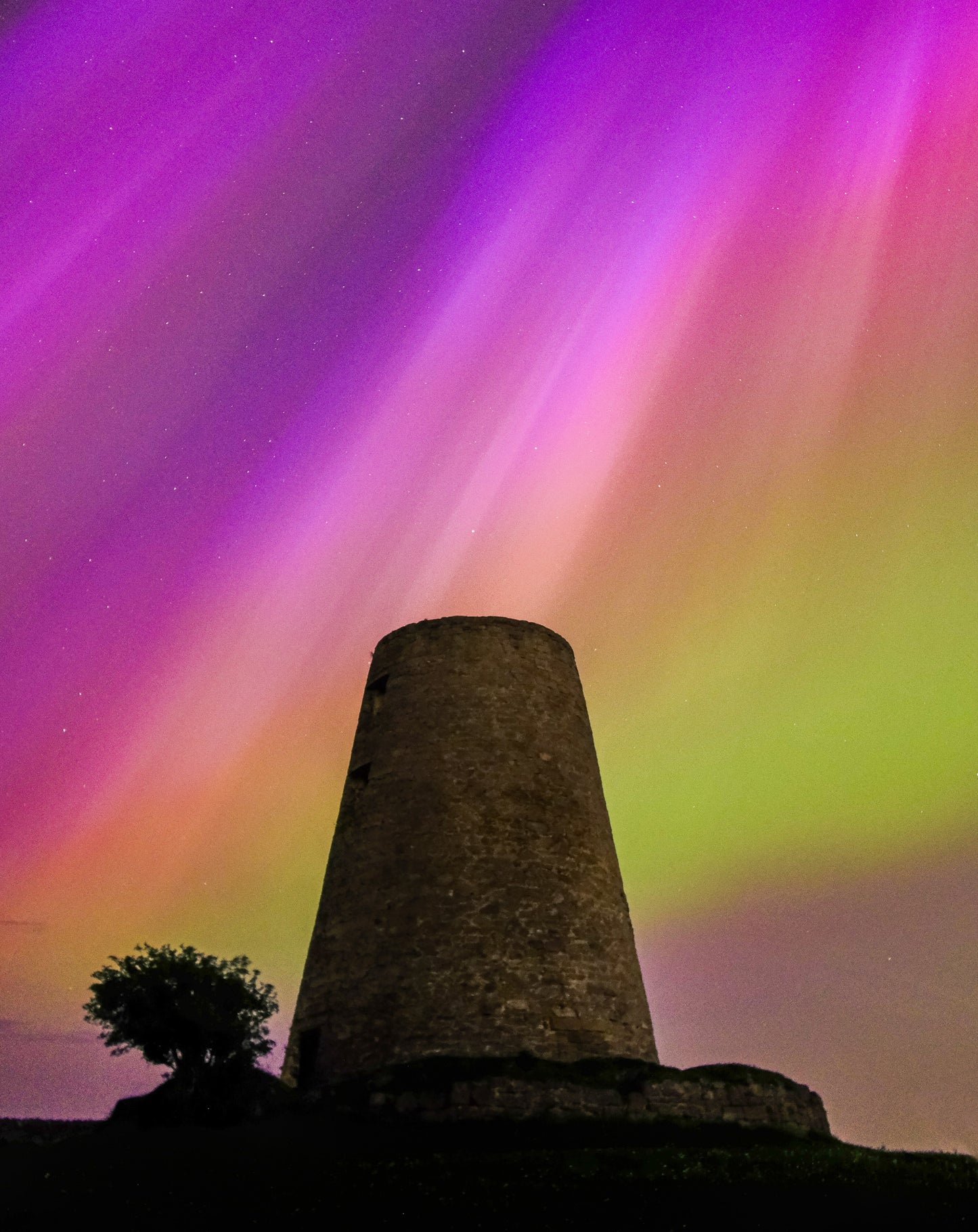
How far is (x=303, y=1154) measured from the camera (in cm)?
1280

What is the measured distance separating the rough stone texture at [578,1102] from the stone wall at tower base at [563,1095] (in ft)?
0.04

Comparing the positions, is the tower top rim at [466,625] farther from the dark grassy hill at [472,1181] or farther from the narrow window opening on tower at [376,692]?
the dark grassy hill at [472,1181]

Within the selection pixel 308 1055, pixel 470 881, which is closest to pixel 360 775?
pixel 470 881

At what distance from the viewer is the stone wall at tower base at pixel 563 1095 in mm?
13914

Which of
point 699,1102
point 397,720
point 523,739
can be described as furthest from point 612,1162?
point 397,720

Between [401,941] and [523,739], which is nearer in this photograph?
[401,941]

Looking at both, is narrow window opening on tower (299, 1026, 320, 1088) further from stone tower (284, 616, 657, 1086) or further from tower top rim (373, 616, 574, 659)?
tower top rim (373, 616, 574, 659)

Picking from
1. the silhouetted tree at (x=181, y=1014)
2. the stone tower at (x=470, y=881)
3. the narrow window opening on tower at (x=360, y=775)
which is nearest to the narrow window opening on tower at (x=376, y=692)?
the stone tower at (x=470, y=881)

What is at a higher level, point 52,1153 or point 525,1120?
point 525,1120

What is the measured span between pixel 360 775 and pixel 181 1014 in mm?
6187

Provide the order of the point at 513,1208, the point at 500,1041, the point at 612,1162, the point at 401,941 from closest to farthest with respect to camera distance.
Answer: the point at 513,1208 → the point at 612,1162 → the point at 500,1041 → the point at 401,941

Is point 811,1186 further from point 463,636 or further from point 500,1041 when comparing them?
point 463,636

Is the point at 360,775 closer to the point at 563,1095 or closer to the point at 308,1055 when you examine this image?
the point at 308,1055

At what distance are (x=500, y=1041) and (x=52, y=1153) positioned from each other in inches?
306
